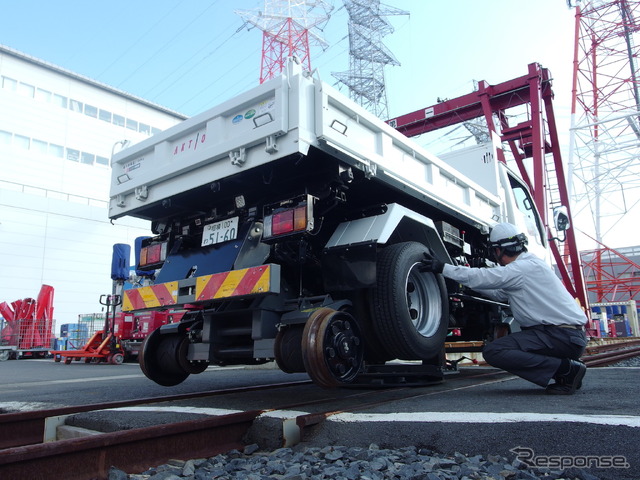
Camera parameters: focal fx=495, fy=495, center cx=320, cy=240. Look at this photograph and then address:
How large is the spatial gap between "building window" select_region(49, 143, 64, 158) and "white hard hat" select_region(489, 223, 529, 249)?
99.6ft

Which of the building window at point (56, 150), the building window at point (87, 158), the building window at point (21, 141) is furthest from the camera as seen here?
the building window at point (87, 158)

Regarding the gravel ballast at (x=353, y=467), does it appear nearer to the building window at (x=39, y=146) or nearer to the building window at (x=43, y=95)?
the building window at (x=39, y=146)

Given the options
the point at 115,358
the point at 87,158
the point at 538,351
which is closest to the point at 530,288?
the point at 538,351

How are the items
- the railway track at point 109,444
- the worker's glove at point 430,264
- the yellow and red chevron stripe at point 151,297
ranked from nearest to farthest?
the railway track at point 109,444 < the yellow and red chevron stripe at point 151,297 < the worker's glove at point 430,264

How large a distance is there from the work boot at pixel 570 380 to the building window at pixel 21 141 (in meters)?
30.7

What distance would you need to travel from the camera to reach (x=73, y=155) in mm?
30000

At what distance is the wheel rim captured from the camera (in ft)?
13.7

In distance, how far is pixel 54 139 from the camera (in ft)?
95.7

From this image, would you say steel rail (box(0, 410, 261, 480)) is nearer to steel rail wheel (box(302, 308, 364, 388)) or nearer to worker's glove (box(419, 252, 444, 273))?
steel rail wheel (box(302, 308, 364, 388))

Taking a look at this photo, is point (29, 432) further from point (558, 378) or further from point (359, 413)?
point (558, 378)

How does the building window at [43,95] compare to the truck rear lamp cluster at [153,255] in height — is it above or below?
above

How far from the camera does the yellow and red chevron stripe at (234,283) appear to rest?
3.29 meters

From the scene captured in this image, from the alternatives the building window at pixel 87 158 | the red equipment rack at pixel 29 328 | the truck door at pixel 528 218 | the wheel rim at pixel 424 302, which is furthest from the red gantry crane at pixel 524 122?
the building window at pixel 87 158

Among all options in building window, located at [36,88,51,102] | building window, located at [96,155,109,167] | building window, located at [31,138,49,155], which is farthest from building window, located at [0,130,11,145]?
building window, located at [96,155,109,167]
